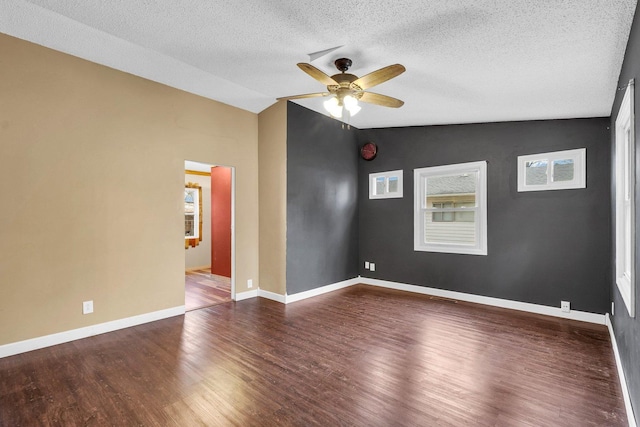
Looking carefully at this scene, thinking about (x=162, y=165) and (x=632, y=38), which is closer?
(x=632, y=38)

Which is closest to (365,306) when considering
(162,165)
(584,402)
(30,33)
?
(584,402)

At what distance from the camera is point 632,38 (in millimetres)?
1967

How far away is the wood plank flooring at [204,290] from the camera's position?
4.59m

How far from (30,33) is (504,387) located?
16.5 ft

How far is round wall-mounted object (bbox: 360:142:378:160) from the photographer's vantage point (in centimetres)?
572

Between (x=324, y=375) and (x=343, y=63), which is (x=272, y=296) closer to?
(x=324, y=375)

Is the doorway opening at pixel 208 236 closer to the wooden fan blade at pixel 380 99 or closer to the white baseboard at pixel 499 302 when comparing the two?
the wooden fan blade at pixel 380 99

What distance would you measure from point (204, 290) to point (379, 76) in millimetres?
4409

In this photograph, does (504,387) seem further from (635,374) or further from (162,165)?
(162,165)

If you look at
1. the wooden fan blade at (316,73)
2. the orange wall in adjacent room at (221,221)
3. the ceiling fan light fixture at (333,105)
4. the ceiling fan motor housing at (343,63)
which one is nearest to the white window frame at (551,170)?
the ceiling fan light fixture at (333,105)

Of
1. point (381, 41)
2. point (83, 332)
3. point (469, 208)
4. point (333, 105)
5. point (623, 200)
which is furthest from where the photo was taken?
point (469, 208)

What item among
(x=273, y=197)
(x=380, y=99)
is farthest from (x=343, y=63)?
(x=273, y=197)

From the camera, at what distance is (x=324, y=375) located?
2.58 meters

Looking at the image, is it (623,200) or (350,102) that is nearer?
(623,200)
